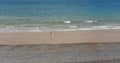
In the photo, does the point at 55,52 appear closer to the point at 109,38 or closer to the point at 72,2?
the point at 109,38

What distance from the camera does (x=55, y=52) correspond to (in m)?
3.58

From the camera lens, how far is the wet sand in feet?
10.5

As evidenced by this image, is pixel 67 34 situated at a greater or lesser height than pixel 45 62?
lesser

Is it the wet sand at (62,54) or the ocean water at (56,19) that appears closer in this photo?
the wet sand at (62,54)

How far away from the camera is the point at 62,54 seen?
136 inches

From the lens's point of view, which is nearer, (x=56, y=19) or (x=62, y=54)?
(x=62, y=54)

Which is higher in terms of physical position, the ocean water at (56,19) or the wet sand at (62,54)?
the wet sand at (62,54)

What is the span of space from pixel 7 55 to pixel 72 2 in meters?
17.4

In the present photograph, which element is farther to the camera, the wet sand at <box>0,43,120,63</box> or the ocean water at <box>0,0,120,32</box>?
the ocean water at <box>0,0,120,32</box>

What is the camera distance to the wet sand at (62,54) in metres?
3.20

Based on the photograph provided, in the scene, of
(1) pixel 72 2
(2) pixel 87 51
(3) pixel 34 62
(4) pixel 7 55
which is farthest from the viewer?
(1) pixel 72 2

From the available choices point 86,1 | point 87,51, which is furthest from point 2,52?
point 86,1

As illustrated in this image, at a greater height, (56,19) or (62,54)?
(62,54)

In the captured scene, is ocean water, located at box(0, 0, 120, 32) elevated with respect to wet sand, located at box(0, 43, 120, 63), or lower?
lower
